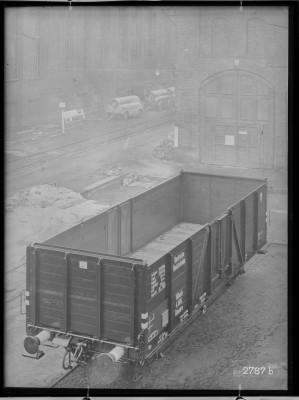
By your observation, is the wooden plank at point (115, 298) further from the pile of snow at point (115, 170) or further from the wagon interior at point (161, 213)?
the pile of snow at point (115, 170)

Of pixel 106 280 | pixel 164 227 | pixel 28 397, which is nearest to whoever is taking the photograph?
pixel 106 280

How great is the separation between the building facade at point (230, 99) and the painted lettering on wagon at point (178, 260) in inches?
220

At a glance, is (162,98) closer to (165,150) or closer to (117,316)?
(165,150)

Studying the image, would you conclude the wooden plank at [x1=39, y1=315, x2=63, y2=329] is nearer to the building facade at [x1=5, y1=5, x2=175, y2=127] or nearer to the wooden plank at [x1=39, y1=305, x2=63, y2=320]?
the wooden plank at [x1=39, y1=305, x2=63, y2=320]

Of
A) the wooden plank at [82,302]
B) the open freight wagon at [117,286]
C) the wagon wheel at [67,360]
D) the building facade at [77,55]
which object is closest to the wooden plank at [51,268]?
the open freight wagon at [117,286]

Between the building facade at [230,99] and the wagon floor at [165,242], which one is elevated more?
the building facade at [230,99]

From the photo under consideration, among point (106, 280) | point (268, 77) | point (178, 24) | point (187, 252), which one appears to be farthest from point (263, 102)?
point (106, 280)

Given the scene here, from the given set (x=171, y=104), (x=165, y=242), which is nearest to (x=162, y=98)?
(x=171, y=104)

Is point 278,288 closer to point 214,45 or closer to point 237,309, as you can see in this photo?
point 237,309

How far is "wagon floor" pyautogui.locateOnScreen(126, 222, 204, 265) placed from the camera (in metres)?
16.2

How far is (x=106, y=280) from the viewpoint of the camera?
11.8 metres

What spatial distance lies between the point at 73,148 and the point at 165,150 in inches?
146

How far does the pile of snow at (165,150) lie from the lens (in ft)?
68.8

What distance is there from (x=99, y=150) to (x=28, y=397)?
8286mm
